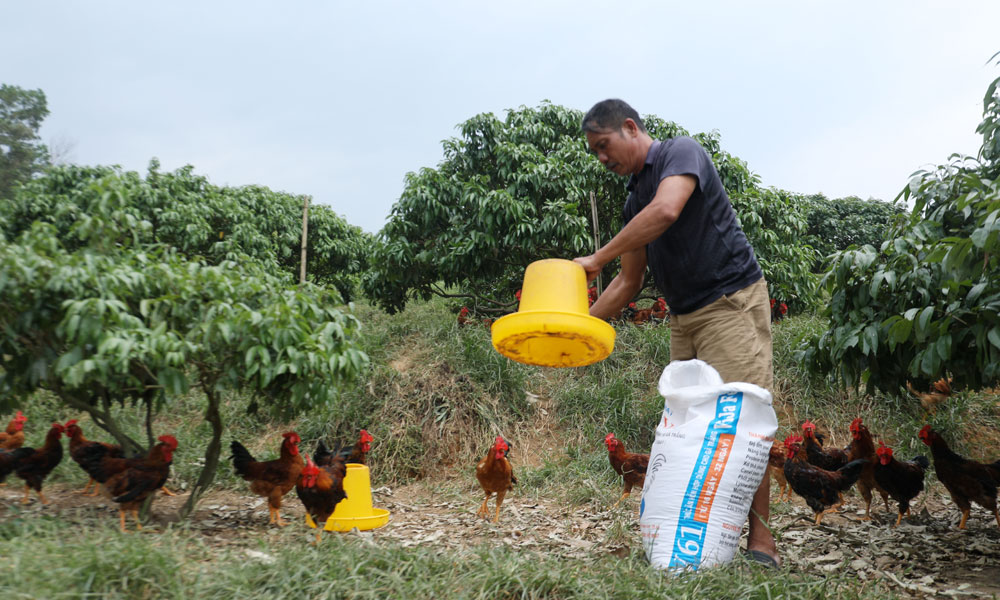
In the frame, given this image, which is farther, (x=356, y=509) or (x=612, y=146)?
(x=356, y=509)

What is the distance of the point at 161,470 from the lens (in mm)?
3439

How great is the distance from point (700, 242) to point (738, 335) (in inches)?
17.2

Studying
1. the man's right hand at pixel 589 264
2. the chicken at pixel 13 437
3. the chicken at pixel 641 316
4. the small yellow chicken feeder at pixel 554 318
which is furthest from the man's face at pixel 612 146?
the chicken at pixel 641 316

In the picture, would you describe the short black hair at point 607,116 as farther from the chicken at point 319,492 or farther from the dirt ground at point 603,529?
the chicken at point 319,492

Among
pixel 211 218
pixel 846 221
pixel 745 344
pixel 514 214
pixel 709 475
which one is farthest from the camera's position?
pixel 846 221

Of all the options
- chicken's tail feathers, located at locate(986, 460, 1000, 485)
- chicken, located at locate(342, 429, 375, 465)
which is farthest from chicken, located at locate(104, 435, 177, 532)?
chicken's tail feathers, located at locate(986, 460, 1000, 485)

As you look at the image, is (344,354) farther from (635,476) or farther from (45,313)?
(635,476)

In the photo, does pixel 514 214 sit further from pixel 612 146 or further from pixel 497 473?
pixel 612 146

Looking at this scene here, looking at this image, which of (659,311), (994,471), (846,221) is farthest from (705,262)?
(846,221)

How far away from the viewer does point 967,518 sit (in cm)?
390

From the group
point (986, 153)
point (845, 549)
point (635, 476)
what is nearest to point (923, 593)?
point (845, 549)

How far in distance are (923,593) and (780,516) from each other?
1448 millimetres

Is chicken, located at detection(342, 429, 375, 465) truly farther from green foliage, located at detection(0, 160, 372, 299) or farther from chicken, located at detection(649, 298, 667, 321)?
chicken, located at detection(649, 298, 667, 321)

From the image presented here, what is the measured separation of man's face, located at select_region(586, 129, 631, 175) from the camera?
2.91 metres
